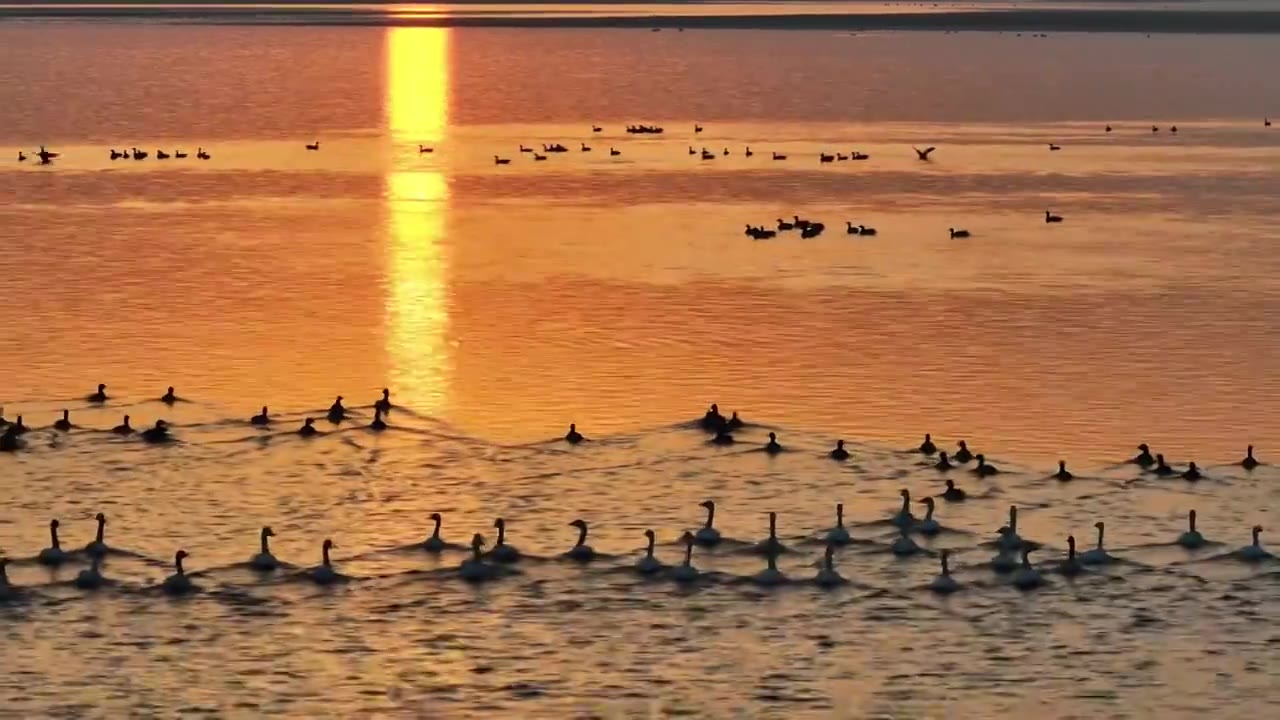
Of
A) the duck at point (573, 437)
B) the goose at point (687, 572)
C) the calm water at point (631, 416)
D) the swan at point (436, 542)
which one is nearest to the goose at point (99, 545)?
the calm water at point (631, 416)

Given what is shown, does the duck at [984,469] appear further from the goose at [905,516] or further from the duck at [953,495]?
the goose at [905,516]

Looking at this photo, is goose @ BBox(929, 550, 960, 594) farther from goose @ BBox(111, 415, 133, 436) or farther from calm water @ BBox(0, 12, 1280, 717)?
goose @ BBox(111, 415, 133, 436)

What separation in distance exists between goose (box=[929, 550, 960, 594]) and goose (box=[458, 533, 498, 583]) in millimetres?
6000

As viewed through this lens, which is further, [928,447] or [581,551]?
[928,447]

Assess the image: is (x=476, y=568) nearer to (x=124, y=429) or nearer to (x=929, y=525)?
(x=929, y=525)

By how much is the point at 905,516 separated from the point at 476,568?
21.1 ft

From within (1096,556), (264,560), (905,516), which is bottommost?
(264,560)

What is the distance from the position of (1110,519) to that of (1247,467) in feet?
14.2

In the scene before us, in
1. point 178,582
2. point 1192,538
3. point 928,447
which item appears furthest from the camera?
point 928,447

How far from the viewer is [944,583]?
31078mm

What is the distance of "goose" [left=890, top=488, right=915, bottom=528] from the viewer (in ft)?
111

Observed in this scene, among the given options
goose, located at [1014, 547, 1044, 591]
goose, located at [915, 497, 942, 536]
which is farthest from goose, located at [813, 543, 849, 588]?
goose, located at [915, 497, 942, 536]

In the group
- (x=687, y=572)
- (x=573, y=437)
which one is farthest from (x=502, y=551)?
(x=573, y=437)

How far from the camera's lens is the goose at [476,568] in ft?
104
